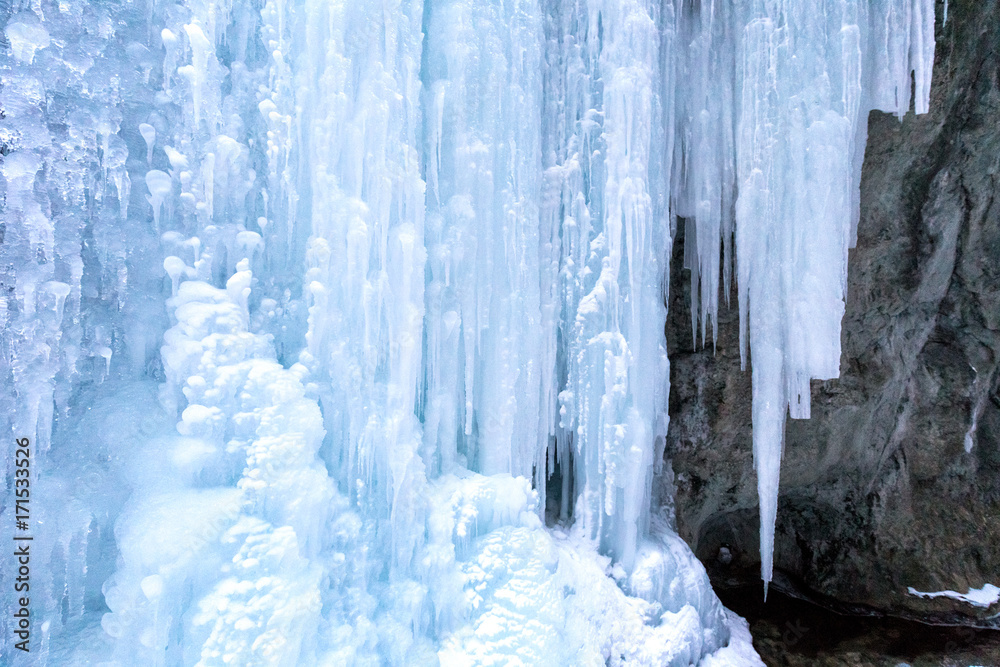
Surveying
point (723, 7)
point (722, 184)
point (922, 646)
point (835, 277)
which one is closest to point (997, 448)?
point (922, 646)

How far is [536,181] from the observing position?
14.7ft

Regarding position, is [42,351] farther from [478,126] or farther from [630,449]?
[630,449]

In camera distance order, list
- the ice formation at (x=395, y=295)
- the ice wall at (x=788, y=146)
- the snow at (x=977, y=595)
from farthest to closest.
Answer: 1. the snow at (x=977, y=595)
2. the ice wall at (x=788, y=146)
3. the ice formation at (x=395, y=295)

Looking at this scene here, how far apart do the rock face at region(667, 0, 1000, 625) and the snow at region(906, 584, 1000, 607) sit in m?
0.06

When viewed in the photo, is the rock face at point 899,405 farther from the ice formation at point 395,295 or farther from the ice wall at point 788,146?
the ice formation at point 395,295

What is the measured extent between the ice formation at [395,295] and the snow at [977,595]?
3.29 meters

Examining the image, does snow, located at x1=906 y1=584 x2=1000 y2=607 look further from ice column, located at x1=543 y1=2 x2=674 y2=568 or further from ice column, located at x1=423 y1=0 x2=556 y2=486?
ice column, located at x1=423 y1=0 x2=556 y2=486

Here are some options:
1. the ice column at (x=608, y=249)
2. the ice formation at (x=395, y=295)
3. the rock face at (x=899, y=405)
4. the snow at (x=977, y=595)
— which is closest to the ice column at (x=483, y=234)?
the ice formation at (x=395, y=295)

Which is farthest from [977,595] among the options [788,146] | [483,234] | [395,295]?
[395,295]

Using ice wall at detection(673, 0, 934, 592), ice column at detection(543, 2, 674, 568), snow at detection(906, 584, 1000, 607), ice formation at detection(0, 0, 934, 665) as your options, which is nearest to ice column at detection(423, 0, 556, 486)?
ice formation at detection(0, 0, 934, 665)

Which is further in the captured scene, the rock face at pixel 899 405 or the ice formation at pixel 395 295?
the rock face at pixel 899 405

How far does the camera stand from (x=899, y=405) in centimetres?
711

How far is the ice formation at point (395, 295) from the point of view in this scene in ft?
8.84

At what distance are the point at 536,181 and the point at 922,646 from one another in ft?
20.2
